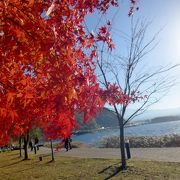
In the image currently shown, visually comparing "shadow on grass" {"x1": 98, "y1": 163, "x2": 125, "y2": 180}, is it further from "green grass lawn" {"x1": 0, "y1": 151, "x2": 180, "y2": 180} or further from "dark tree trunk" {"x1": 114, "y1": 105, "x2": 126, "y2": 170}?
"dark tree trunk" {"x1": 114, "y1": 105, "x2": 126, "y2": 170}

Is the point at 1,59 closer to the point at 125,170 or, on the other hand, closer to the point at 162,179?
the point at 162,179

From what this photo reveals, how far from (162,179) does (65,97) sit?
8.51 m

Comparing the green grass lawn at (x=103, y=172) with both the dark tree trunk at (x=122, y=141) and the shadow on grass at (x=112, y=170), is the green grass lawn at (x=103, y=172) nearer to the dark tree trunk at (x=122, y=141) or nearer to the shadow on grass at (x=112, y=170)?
the shadow on grass at (x=112, y=170)

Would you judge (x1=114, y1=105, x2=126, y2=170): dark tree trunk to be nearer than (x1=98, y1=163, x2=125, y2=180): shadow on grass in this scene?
No

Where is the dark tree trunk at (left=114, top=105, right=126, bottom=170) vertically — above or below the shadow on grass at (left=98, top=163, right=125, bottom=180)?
above

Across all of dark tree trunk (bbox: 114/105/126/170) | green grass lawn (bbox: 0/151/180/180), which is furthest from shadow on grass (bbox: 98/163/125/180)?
dark tree trunk (bbox: 114/105/126/170)

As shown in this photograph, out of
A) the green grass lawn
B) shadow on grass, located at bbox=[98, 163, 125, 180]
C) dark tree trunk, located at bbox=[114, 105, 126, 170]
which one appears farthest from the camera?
dark tree trunk, located at bbox=[114, 105, 126, 170]

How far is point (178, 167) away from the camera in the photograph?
1522 cm

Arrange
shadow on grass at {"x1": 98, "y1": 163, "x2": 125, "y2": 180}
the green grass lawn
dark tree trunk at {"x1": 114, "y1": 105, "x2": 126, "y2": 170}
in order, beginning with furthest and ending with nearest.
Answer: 1. dark tree trunk at {"x1": 114, "y1": 105, "x2": 126, "y2": 170}
2. shadow on grass at {"x1": 98, "y1": 163, "x2": 125, "y2": 180}
3. the green grass lawn

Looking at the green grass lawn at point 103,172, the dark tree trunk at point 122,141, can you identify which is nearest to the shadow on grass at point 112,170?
the green grass lawn at point 103,172

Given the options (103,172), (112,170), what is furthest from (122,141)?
(103,172)

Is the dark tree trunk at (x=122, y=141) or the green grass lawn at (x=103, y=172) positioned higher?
the dark tree trunk at (x=122, y=141)

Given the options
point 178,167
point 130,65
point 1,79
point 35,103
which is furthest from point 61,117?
point 130,65

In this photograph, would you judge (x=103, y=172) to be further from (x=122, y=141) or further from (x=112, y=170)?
(x=122, y=141)
